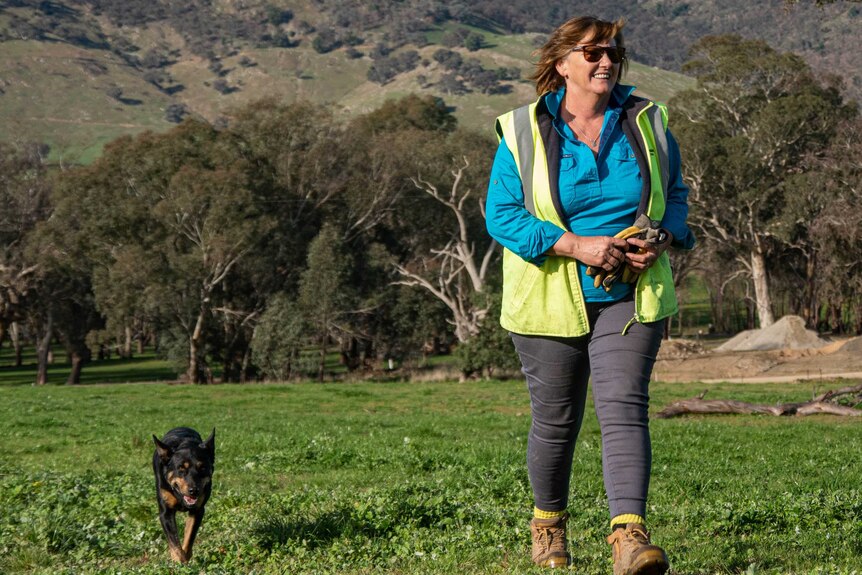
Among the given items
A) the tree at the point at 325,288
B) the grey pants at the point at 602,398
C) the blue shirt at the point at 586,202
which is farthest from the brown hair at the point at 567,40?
the tree at the point at 325,288

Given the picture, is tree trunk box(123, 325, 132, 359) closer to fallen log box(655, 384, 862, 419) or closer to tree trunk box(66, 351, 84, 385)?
tree trunk box(66, 351, 84, 385)

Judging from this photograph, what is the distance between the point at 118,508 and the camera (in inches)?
315

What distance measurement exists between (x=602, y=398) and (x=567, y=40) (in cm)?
183

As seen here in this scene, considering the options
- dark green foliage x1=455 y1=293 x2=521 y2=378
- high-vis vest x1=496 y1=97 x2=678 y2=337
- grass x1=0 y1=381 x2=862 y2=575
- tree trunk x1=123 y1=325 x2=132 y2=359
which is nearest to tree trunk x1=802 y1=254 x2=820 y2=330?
dark green foliage x1=455 y1=293 x2=521 y2=378

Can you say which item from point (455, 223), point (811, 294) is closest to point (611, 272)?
point (455, 223)

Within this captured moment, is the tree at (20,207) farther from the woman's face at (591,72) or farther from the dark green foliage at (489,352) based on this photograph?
the woman's face at (591,72)

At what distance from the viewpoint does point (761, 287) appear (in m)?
59.2

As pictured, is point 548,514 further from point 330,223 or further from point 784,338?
point 330,223

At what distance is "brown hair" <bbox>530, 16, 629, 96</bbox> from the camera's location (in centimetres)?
544

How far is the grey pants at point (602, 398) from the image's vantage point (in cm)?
507

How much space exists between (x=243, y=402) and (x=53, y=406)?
5559 millimetres

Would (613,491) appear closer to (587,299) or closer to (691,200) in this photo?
(587,299)

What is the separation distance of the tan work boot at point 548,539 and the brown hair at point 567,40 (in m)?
2.28

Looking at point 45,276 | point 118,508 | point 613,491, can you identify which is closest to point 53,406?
point 118,508
